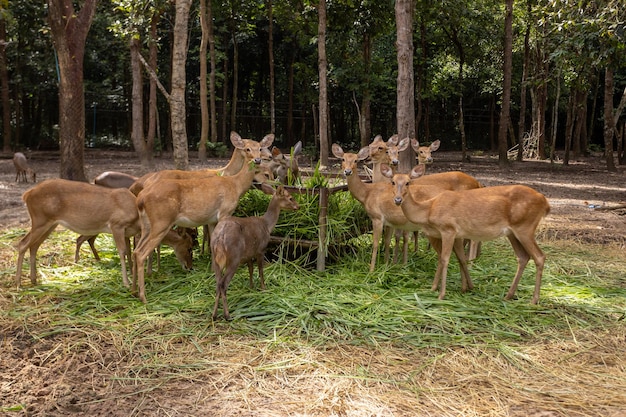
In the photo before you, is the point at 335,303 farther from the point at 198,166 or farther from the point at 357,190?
the point at 198,166

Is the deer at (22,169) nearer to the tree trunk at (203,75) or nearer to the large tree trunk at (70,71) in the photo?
the large tree trunk at (70,71)

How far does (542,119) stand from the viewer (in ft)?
79.4

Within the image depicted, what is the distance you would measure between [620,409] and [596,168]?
19821 mm

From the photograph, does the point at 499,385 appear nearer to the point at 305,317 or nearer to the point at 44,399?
the point at 305,317

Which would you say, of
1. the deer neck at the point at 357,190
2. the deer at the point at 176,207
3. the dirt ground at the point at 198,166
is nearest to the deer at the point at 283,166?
the deer neck at the point at 357,190

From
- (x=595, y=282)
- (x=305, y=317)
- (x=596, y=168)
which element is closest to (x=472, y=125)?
(x=596, y=168)

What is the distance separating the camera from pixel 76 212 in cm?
630

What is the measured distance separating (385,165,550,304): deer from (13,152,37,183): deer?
36.4ft

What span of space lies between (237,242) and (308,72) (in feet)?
62.9

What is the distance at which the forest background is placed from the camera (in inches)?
494

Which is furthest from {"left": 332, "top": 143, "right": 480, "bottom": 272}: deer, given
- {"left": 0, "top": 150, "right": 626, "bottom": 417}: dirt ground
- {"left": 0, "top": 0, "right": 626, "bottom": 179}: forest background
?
{"left": 0, "top": 0, "right": 626, "bottom": 179}: forest background

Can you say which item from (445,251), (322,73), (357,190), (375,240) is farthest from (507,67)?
(445,251)

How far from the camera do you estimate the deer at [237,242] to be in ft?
18.0

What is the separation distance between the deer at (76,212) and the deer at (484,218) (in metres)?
2.82
